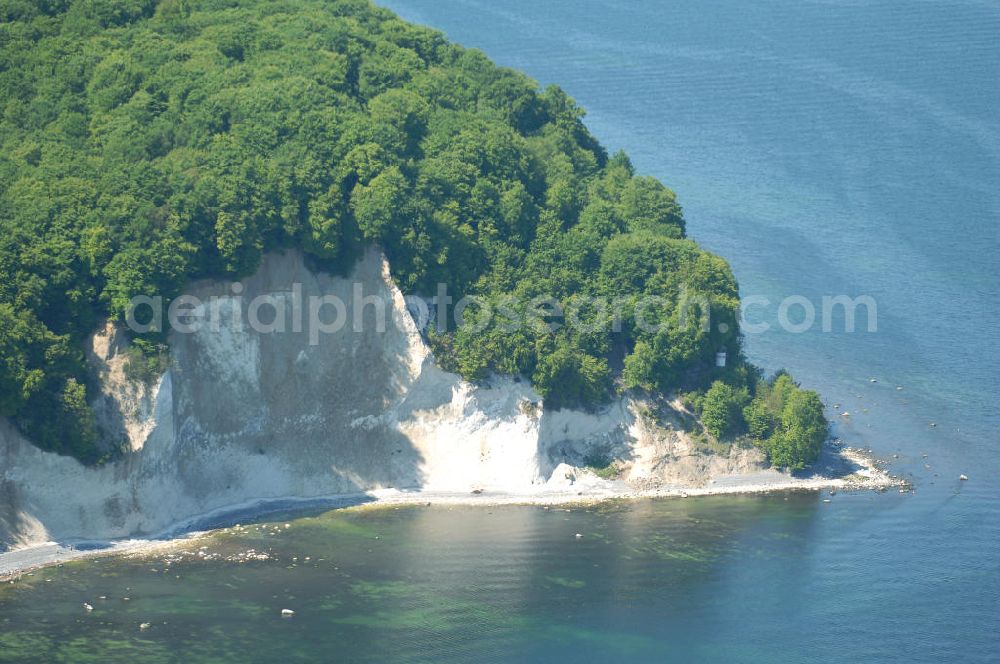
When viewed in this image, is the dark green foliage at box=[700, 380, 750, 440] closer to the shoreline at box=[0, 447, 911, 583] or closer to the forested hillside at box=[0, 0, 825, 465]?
the forested hillside at box=[0, 0, 825, 465]

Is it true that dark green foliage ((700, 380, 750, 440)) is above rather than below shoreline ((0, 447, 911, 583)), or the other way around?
above

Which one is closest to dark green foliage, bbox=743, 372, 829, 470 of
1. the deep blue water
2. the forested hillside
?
the forested hillside

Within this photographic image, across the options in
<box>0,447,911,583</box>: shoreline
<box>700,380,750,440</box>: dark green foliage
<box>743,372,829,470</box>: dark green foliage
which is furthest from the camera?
<box>743,372,829,470</box>: dark green foliage

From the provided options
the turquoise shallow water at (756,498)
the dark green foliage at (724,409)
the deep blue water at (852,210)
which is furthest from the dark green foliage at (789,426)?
the deep blue water at (852,210)

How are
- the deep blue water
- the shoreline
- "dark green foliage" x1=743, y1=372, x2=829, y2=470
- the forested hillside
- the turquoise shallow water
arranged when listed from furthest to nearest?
"dark green foliage" x1=743, y1=372, x2=829, y2=470, the forested hillside, the shoreline, the deep blue water, the turquoise shallow water

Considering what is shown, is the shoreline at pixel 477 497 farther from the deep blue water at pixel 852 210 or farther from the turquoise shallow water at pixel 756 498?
the deep blue water at pixel 852 210

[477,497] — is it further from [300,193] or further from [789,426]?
[300,193]

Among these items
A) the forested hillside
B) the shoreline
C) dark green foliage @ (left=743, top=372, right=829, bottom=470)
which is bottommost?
the shoreline

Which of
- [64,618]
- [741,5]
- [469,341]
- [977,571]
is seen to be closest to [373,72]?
[469,341]
